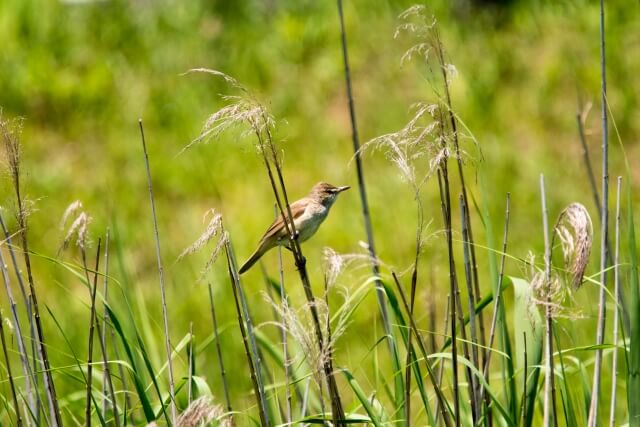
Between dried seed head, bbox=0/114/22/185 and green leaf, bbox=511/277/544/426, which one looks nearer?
dried seed head, bbox=0/114/22/185

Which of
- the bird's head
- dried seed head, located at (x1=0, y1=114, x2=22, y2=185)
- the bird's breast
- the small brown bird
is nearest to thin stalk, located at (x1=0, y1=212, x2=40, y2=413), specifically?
dried seed head, located at (x1=0, y1=114, x2=22, y2=185)

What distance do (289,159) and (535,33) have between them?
208cm

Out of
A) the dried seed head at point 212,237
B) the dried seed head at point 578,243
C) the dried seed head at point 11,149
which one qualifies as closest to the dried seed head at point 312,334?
the dried seed head at point 212,237

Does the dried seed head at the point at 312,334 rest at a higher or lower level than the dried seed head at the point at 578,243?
lower

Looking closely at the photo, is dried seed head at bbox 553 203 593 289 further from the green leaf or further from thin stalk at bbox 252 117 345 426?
thin stalk at bbox 252 117 345 426

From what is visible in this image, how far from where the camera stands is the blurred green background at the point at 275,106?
6312 mm

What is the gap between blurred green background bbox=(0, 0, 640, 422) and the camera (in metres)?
6.31

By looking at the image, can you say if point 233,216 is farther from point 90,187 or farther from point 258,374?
point 258,374

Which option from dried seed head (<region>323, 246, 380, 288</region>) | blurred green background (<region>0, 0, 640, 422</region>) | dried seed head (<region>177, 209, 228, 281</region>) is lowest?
blurred green background (<region>0, 0, 640, 422</region>)

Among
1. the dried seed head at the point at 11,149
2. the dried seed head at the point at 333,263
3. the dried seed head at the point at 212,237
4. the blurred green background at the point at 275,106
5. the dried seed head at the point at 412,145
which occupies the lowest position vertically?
the blurred green background at the point at 275,106

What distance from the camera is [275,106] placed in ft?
24.3

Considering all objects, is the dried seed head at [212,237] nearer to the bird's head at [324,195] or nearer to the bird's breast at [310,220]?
the bird's breast at [310,220]

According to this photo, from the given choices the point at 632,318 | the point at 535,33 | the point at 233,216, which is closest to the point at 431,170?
the point at 632,318

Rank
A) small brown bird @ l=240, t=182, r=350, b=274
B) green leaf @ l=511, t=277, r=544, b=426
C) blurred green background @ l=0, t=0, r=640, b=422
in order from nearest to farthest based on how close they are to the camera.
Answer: green leaf @ l=511, t=277, r=544, b=426 < small brown bird @ l=240, t=182, r=350, b=274 < blurred green background @ l=0, t=0, r=640, b=422
